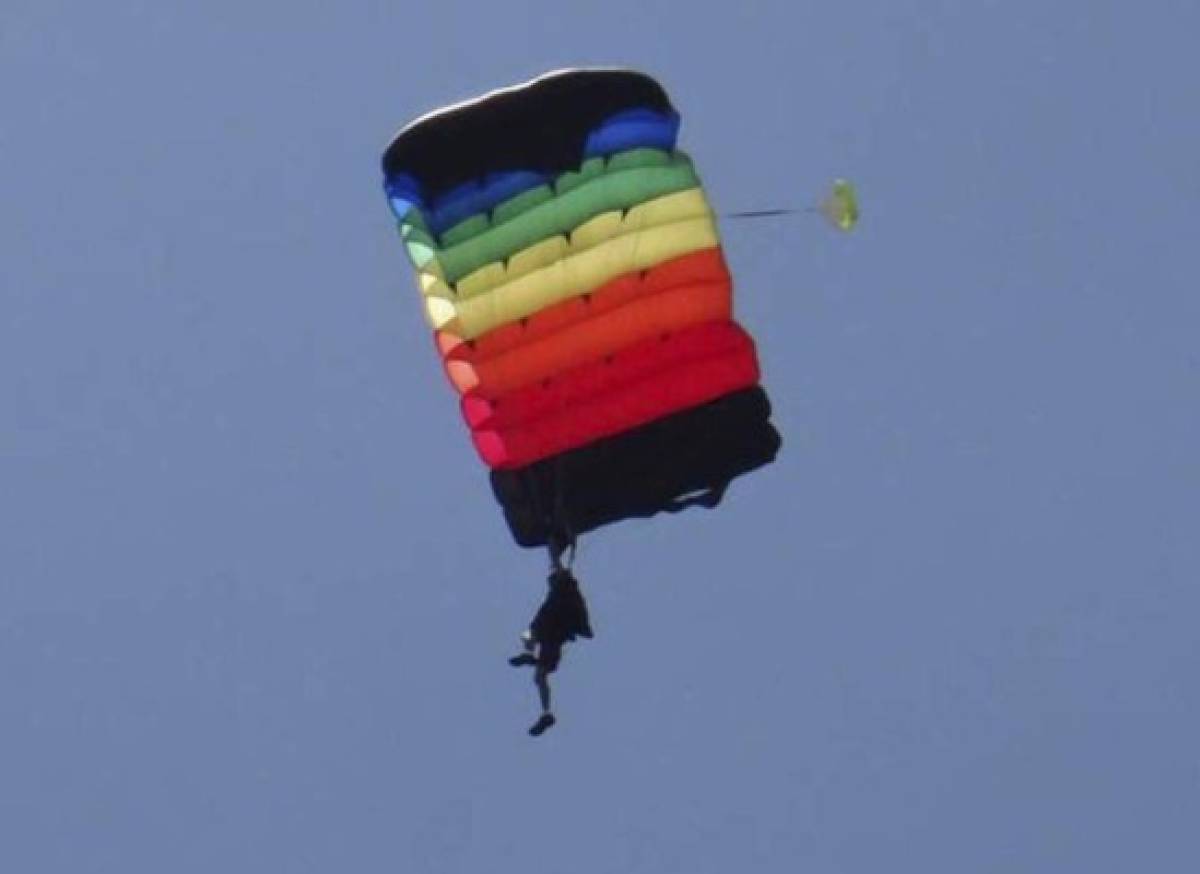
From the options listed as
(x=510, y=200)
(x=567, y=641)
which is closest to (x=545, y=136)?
(x=510, y=200)

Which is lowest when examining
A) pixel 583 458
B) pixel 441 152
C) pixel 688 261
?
pixel 583 458

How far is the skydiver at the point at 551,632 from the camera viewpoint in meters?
14.6

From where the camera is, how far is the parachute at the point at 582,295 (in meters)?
15.0

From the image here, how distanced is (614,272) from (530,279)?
1.60 feet

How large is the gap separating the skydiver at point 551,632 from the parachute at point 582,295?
64 centimetres

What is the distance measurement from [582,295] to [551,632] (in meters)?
1.98

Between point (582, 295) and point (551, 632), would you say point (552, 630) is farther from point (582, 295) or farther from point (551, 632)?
point (582, 295)

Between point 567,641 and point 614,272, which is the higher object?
point 614,272

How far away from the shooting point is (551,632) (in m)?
14.6

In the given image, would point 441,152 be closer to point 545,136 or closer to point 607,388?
point 545,136

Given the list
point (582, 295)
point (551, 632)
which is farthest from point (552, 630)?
point (582, 295)

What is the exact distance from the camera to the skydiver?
1458cm

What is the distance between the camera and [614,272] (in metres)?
15.0

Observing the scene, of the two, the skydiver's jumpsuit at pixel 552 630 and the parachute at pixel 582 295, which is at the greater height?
the parachute at pixel 582 295
